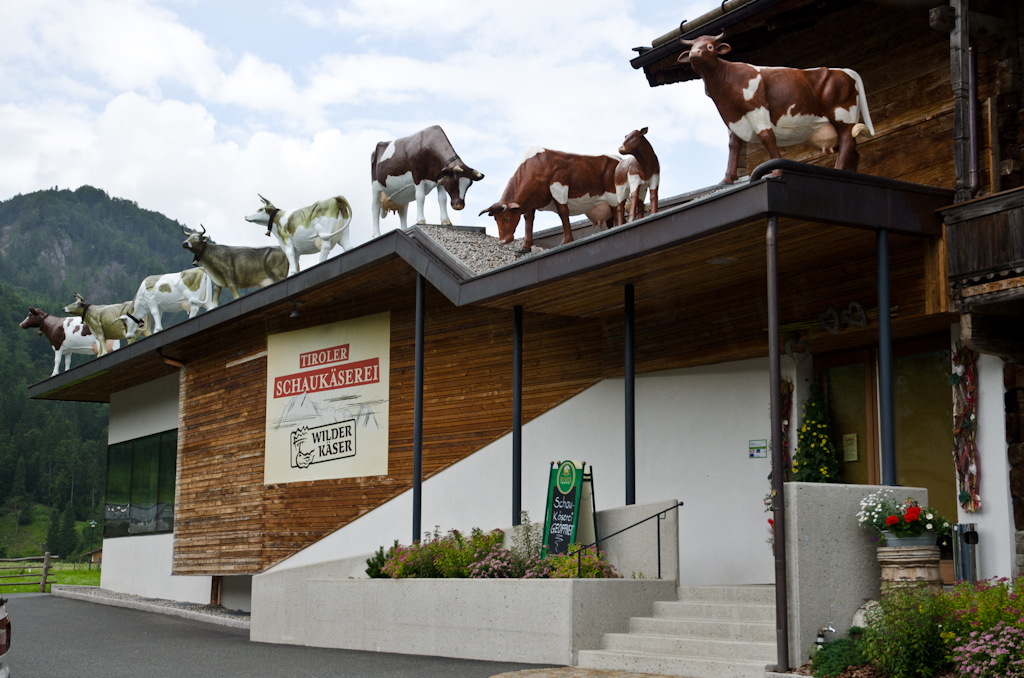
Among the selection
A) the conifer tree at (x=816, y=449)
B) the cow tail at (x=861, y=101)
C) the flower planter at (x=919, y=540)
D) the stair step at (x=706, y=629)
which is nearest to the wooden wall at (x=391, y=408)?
the conifer tree at (x=816, y=449)

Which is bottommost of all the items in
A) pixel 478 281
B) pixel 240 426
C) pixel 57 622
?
pixel 57 622

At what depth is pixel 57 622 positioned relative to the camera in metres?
16.2

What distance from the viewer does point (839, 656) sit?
7.21 m

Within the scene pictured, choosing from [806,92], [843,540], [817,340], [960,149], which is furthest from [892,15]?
[843,540]

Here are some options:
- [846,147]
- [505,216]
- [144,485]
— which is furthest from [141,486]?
[846,147]

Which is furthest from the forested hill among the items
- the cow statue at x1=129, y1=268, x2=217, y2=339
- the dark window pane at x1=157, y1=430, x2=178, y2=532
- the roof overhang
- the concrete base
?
the concrete base

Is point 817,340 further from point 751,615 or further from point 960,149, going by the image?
point 751,615

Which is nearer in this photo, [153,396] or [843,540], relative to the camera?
[843,540]

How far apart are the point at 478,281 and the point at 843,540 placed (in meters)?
5.53

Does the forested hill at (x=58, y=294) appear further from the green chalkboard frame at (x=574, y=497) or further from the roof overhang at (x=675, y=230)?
the green chalkboard frame at (x=574, y=497)

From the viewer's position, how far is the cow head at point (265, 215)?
59.0 ft

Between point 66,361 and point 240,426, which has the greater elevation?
point 66,361

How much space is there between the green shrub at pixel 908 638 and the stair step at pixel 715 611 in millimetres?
1506

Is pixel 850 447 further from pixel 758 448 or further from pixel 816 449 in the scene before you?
pixel 758 448
